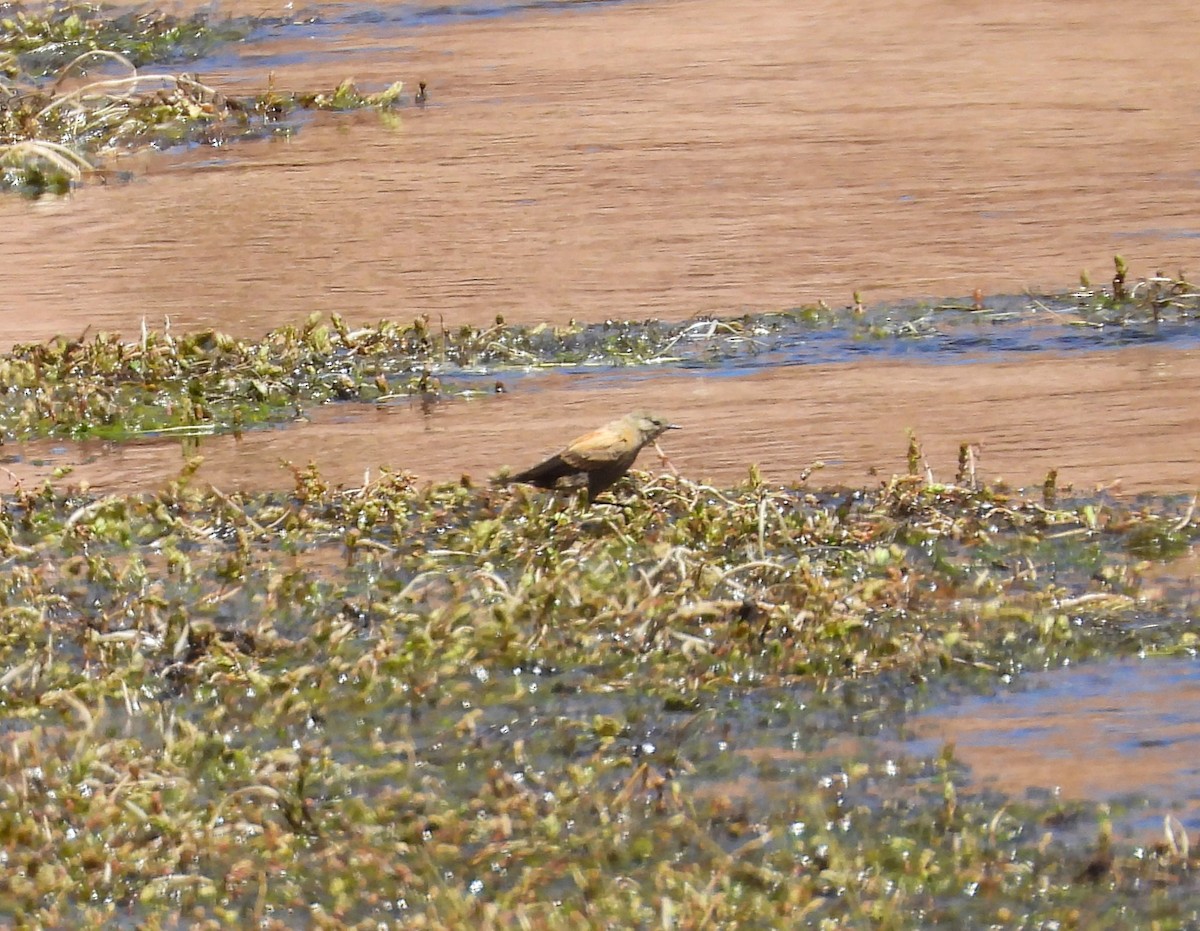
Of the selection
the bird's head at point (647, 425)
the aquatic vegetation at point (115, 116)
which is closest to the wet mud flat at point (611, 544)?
the bird's head at point (647, 425)

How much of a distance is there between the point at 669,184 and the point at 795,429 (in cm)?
329

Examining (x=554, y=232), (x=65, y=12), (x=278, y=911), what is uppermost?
(x=65, y=12)

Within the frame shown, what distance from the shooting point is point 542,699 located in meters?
4.32

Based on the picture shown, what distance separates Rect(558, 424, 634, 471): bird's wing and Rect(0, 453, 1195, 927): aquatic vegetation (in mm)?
147

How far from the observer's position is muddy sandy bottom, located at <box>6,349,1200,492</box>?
566 cm

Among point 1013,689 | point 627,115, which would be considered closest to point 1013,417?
point 1013,689

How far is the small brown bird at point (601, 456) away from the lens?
5055 mm

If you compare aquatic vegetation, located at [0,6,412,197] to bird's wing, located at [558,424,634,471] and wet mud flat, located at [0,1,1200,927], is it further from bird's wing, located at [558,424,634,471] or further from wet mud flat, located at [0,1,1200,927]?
bird's wing, located at [558,424,634,471]

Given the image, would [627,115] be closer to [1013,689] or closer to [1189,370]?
[1189,370]

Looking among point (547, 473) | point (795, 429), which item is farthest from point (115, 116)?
point (547, 473)

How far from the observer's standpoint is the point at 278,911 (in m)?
3.53

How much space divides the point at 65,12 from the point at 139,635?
36.0ft

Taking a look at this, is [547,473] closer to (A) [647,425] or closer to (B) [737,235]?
(A) [647,425]

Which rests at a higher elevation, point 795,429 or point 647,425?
point 647,425
